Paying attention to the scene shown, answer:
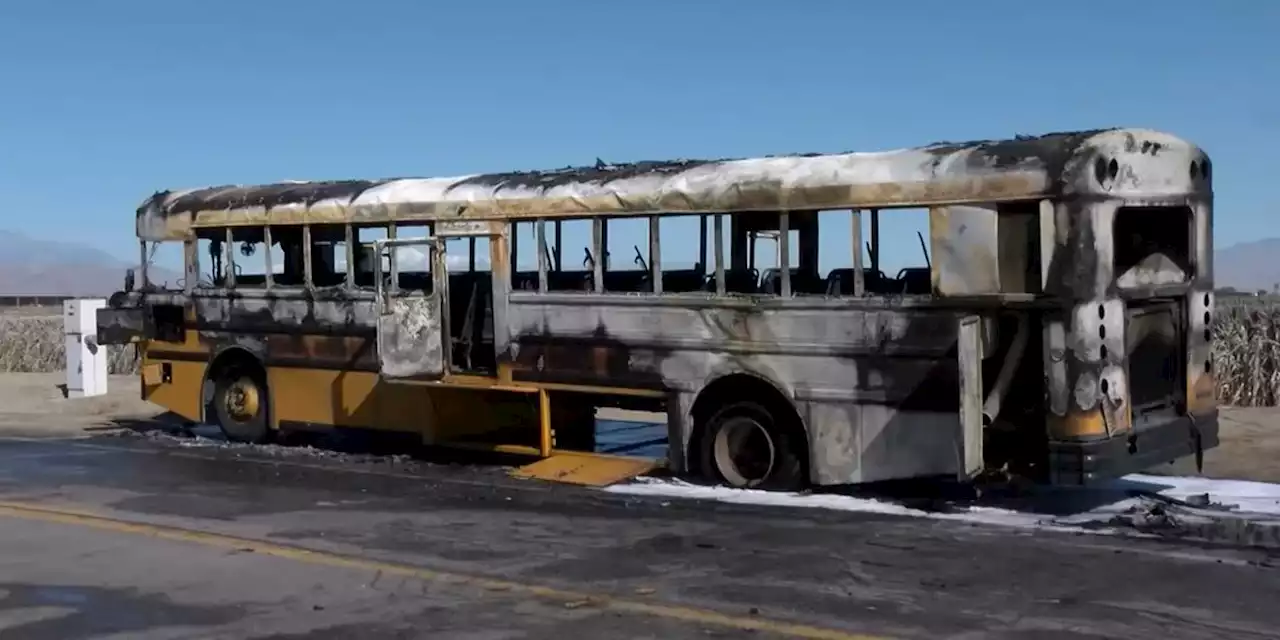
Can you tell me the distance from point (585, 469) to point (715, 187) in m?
2.81

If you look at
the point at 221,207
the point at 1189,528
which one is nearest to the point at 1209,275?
the point at 1189,528

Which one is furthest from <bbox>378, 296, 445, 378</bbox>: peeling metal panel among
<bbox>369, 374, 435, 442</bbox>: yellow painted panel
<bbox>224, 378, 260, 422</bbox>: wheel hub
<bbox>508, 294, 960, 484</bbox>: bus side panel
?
<bbox>224, 378, 260, 422</bbox>: wheel hub

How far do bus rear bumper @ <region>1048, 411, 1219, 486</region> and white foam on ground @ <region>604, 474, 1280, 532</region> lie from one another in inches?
14.1

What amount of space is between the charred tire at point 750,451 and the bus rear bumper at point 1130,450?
7.54ft

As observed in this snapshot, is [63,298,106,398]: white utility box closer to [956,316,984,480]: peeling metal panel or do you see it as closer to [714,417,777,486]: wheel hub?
[714,417,777,486]: wheel hub

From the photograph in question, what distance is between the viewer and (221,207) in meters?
16.2

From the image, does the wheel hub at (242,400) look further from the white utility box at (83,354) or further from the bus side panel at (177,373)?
the white utility box at (83,354)

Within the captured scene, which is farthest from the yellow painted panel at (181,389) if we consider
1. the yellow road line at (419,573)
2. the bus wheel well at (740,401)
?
the bus wheel well at (740,401)

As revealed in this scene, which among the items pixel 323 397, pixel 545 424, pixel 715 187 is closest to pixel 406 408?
pixel 323 397

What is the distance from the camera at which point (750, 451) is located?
40.1ft

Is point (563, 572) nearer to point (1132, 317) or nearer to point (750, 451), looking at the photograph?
point (750, 451)

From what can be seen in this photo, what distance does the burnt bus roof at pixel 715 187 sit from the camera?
34.6 feet

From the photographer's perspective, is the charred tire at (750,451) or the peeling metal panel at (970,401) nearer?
the peeling metal panel at (970,401)

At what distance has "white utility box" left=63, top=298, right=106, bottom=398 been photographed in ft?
72.3
